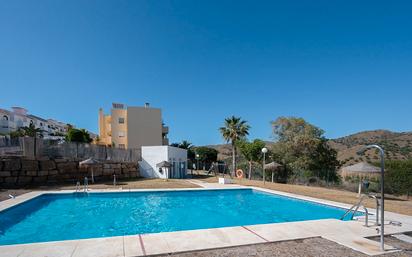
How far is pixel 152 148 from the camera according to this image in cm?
2364

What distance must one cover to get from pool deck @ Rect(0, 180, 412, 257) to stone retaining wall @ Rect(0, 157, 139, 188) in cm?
1283

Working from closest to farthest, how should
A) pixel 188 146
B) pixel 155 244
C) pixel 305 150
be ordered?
pixel 155 244, pixel 305 150, pixel 188 146

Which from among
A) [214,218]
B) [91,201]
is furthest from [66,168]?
[214,218]

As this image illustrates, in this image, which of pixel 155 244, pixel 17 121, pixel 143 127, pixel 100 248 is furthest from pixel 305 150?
pixel 17 121

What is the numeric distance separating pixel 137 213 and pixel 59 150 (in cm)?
1090

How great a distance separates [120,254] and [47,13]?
12.9 metres

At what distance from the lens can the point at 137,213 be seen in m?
10.7

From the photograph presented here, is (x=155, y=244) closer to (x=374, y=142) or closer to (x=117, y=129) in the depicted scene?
(x=117, y=129)

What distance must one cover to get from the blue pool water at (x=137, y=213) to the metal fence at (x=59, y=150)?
5.35 meters

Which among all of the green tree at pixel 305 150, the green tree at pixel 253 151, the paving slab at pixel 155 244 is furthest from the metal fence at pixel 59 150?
the green tree at pixel 305 150

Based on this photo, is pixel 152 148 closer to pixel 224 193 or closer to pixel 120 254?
pixel 224 193

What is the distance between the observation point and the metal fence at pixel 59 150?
16.0 metres

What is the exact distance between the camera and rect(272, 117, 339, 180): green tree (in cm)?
2722

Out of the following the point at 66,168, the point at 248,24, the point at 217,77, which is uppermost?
the point at 248,24
